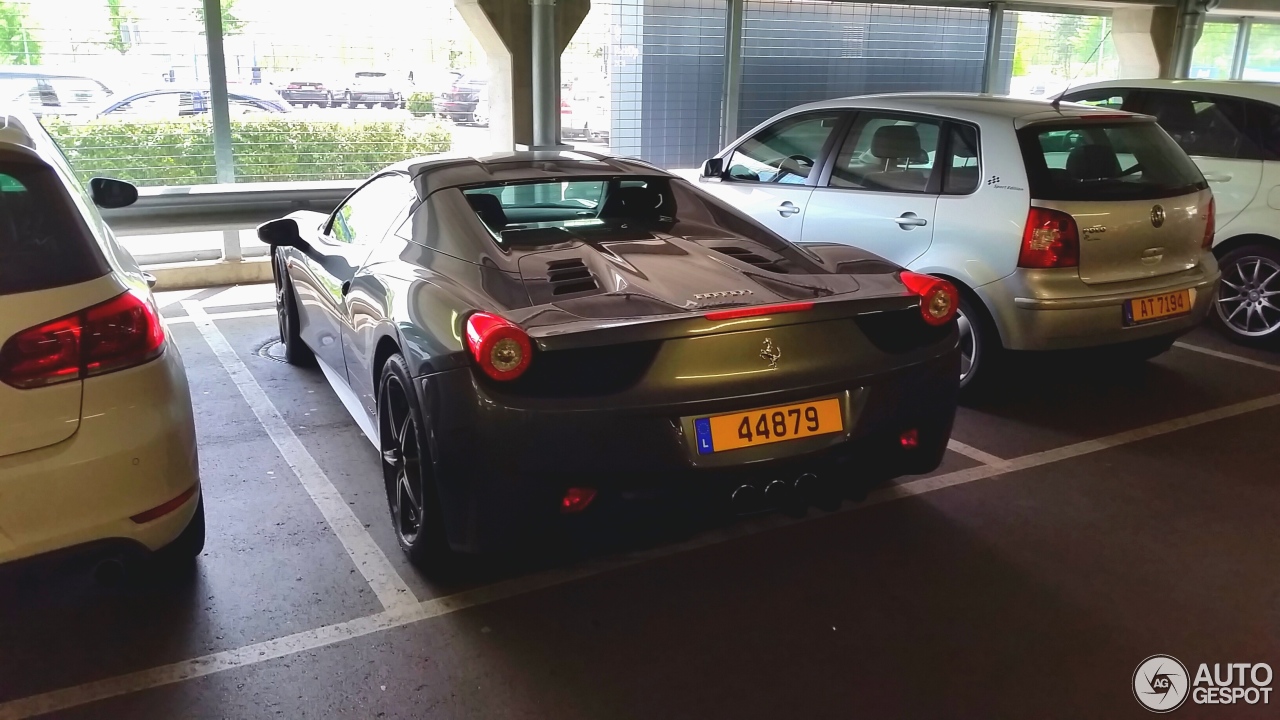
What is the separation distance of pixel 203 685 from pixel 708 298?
1.74 metres

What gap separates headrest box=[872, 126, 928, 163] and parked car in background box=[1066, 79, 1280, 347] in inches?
97.8

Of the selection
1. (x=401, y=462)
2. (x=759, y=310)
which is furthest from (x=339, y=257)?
(x=759, y=310)

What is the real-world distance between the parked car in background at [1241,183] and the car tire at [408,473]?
554 centimetres

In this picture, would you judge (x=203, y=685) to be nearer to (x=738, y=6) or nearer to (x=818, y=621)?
(x=818, y=621)

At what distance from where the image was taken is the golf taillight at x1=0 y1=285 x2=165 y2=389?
2264 mm

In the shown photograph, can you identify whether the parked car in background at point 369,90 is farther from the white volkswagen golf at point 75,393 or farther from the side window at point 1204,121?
the white volkswagen golf at point 75,393

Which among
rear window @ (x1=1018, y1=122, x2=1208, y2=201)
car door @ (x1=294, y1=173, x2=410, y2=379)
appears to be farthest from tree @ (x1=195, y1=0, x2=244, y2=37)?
rear window @ (x1=1018, y1=122, x2=1208, y2=201)

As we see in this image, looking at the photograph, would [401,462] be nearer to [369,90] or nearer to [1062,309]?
[1062,309]

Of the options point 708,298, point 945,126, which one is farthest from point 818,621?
point 945,126

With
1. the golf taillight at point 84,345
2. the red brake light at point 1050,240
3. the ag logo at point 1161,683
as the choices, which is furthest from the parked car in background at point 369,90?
the ag logo at point 1161,683

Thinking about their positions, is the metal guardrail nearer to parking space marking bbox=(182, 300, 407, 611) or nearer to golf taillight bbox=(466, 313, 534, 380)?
parking space marking bbox=(182, 300, 407, 611)

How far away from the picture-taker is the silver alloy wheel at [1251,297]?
239 inches

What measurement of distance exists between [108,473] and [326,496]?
1389mm

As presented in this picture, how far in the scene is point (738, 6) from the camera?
372 inches
